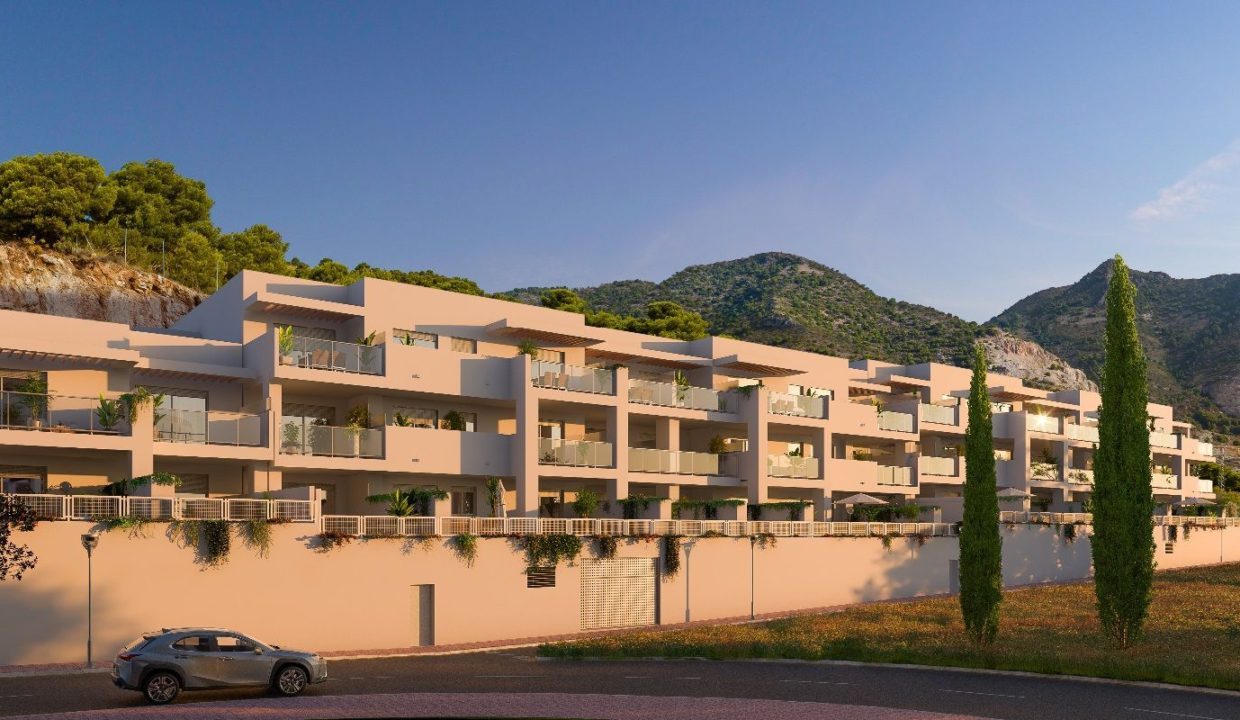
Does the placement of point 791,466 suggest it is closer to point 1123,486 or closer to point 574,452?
point 574,452

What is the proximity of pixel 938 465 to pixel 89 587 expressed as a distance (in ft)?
147

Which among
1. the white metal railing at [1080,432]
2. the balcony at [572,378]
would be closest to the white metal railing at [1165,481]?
the white metal railing at [1080,432]

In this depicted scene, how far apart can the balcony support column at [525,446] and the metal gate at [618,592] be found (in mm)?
3697


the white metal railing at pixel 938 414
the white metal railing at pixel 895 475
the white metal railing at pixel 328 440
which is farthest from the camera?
the white metal railing at pixel 938 414

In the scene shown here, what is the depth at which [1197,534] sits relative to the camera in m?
71.2

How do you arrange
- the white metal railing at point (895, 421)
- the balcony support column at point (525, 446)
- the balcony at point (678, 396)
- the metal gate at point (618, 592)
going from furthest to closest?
the white metal railing at point (895, 421)
the balcony at point (678, 396)
the balcony support column at point (525, 446)
the metal gate at point (618, 592)

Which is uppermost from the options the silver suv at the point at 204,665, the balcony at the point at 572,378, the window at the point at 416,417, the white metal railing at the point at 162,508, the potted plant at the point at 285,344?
the potted plant at the point at 285,344

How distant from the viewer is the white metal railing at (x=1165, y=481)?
254 ft

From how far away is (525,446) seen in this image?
42031mm

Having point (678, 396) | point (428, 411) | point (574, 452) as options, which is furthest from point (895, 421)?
point (428, 411)

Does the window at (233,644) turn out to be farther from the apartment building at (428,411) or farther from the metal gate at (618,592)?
the metal gate at (618,592)

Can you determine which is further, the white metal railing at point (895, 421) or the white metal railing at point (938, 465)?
the white metal railing at point (938, 465)

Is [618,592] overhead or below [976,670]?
overhead

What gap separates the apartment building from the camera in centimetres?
3441
